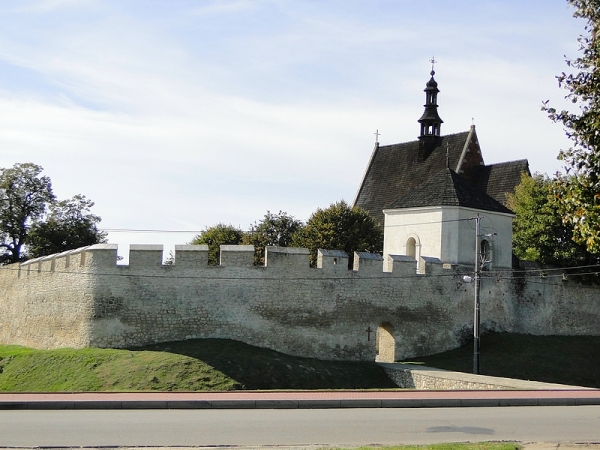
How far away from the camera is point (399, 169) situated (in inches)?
2016

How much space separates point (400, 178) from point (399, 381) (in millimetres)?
25775

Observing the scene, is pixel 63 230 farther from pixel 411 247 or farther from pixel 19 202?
pixel 411 247

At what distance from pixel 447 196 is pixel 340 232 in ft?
35.7

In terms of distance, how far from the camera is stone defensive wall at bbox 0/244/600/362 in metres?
26.0

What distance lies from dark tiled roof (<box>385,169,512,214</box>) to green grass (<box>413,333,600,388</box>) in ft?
18.9

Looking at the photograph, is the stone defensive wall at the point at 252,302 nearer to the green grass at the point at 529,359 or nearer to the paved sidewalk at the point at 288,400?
the green grass at the point at 529,359

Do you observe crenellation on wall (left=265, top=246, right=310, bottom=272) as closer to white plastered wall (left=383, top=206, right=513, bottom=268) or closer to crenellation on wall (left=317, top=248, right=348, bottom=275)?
crenellation on wall (left=317, top=248, right=348, bottom=275)

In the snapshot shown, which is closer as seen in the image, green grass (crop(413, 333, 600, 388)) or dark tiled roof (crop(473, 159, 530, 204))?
green grass (crop(413, 333, 600, 388))

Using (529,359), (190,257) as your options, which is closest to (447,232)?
(529,359)

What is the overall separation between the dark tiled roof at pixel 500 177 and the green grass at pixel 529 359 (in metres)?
14.3

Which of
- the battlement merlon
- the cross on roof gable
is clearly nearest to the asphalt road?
the battlement merlon

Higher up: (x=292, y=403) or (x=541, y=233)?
(x=541, y=233)

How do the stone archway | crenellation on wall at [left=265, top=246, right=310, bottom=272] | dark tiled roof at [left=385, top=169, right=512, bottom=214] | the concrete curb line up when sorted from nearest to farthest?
the concrete curb
crenellation on wall at [left=265, top=246, right=310, bottom=272]
the stone archway
dark tiled roof at [left=385, top=169, right=512, bottom=214]

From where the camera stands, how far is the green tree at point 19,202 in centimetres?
5278
